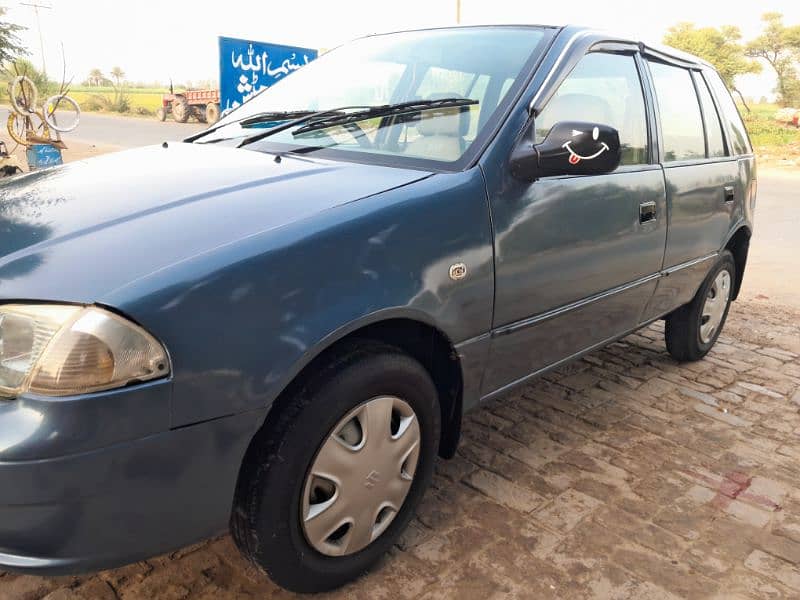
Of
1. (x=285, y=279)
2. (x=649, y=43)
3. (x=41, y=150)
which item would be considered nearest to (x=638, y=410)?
(x=649, y=43)

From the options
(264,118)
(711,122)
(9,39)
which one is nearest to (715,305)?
(711,122)

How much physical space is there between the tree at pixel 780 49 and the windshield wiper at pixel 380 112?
187ft

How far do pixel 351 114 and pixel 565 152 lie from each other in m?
0.88

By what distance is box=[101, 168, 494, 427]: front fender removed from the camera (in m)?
1.50

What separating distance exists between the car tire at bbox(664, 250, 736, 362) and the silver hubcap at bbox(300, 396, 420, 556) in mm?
2517

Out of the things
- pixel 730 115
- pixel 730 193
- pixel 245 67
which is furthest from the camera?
pixel 245 67

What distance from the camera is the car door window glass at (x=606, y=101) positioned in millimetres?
2582

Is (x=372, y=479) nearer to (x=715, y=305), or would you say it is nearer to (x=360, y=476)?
(x=360, y=476)

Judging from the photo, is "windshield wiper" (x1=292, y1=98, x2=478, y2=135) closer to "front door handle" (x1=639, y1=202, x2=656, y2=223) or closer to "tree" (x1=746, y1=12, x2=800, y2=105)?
"front door handle" (x1=639, y1=202, x2=656, y2=223)

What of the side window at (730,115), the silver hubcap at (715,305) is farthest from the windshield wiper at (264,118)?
the silver hubcap at (715,305)

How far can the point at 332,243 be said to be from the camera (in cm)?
176

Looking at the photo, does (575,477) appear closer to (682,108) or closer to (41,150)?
(682,108)

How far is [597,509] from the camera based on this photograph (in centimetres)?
257

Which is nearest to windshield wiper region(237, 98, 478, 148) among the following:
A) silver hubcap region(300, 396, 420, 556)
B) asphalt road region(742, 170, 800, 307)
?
silver hubcap region(300, 396, 420, 556)
